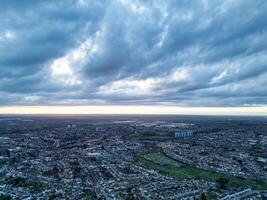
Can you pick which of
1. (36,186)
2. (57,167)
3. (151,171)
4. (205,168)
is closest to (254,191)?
(205,168)

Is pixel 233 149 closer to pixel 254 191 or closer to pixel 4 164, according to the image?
pixel 254 191

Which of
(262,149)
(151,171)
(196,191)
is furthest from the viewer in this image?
(262,149)

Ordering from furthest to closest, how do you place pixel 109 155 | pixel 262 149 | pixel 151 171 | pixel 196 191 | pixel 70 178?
pixel 262 149
pixel 109 155
pixel 151 171
pixel 70 178
pixel 196 191

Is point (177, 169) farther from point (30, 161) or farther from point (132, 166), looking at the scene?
point (30, 161)

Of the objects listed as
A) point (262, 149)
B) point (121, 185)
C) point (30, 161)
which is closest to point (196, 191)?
point (121, 185)

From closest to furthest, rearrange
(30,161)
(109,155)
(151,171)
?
(151,171), (30,161), (109,155)

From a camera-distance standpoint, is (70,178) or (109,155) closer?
(70,178)
